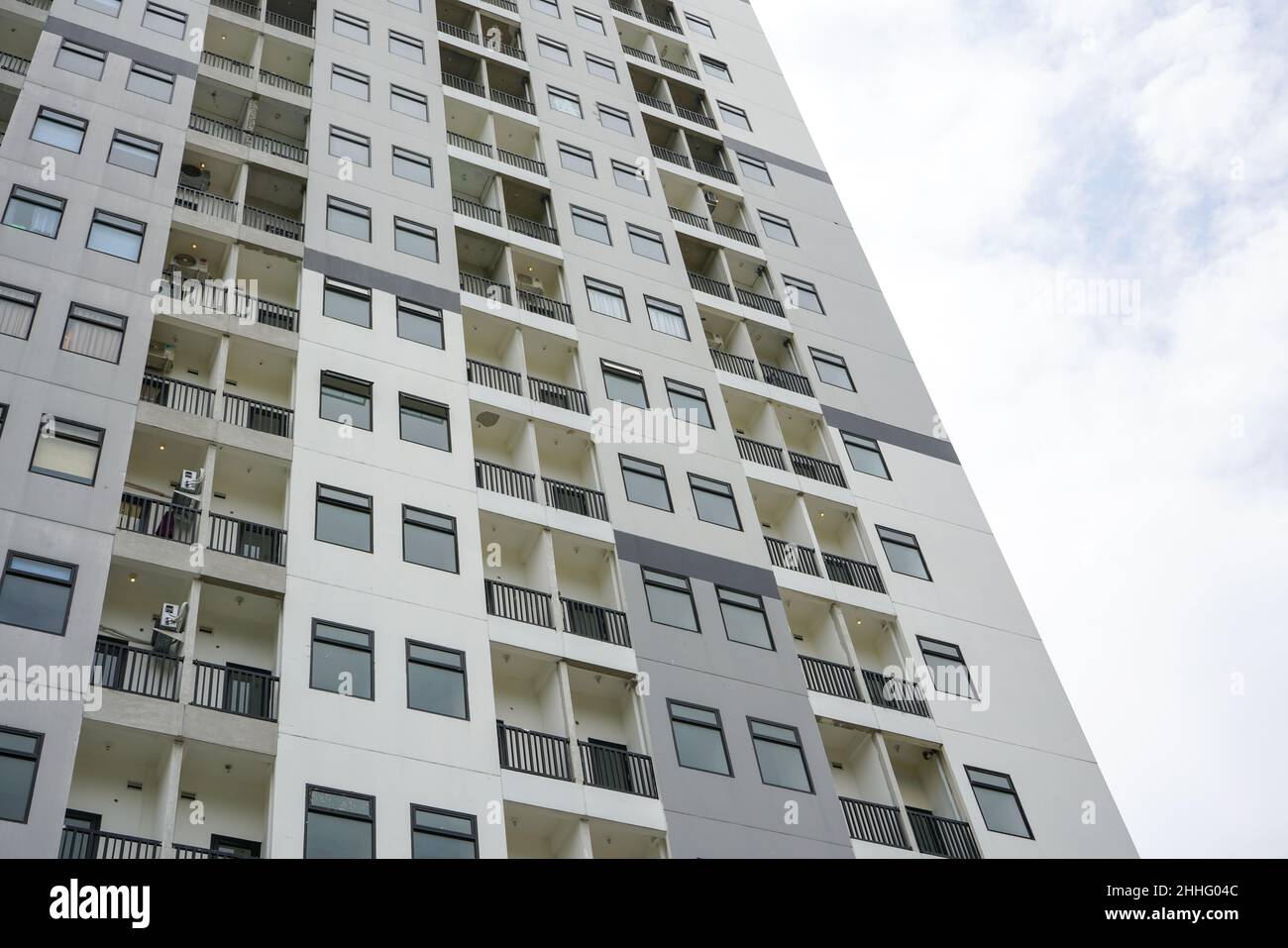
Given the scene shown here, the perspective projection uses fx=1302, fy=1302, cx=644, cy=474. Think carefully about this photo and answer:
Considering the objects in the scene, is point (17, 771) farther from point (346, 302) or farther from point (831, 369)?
point (831, 369)

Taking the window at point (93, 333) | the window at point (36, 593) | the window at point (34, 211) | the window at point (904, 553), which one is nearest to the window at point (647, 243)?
the window at point (904, 553)

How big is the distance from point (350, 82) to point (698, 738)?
21438 mm

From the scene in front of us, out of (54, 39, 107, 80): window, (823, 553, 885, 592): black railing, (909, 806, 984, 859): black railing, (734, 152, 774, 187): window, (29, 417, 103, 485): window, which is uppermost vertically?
(734, 152, 774, 187): window

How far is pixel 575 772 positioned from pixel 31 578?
32.4ft

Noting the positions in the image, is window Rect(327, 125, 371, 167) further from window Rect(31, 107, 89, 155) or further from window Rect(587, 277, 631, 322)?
window Rect(587, 277, 631, 322)

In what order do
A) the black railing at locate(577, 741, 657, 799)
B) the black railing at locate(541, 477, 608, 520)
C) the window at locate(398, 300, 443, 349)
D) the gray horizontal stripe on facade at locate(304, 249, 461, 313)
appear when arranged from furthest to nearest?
the gray horizontal stripe on facade at locate(304, 249, 461, 313), the window at locate(398, 300, 443, 349), the black railing at locate(541, 477, 608, 520), the black railing at locate(577, 741, 657, 799)

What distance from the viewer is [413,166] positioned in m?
35.0

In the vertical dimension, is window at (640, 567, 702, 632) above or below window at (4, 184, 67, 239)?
below

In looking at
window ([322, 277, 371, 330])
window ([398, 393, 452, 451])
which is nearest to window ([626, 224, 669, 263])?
window ([322, 277, 371, 330])

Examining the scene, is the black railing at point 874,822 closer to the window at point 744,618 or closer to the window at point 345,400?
the window at point 744,618

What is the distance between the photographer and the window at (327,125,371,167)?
1335 inches

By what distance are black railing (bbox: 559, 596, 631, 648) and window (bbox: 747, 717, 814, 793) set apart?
3.17m
